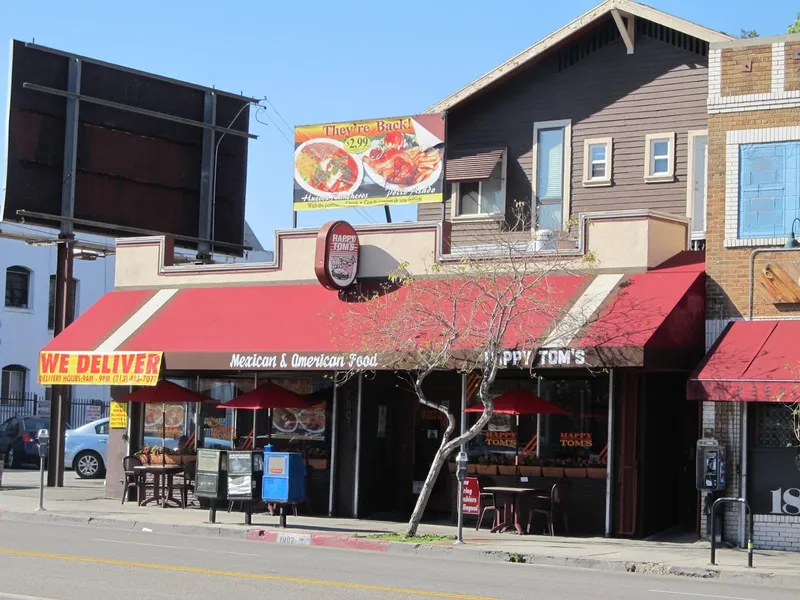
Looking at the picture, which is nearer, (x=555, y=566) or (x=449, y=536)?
(x=555, y=566)

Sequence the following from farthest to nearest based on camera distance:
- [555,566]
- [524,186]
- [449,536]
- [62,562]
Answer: [524,186], [449,536], [555,566], [62,562]

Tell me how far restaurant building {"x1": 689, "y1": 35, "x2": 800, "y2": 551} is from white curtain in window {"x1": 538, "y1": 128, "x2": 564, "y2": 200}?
6.27 m

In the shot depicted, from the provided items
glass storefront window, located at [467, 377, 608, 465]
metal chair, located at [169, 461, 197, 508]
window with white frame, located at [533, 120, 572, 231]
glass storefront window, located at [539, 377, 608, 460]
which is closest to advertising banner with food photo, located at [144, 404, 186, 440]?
metal chair, located at [169, 461, 197, 508]

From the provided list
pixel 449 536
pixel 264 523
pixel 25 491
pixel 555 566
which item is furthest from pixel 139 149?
pixel 555 566

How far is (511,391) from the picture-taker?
20.1m

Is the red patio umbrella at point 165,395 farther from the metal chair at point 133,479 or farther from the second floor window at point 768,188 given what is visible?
the second floor window at point 768,188

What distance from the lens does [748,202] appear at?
19.1m

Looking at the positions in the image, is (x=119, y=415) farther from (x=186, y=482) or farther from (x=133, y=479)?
(x=186, y=482)

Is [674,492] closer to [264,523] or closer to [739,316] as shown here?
[739,316]

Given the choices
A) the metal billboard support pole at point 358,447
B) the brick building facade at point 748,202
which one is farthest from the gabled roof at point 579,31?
the metal billboard support pole at point 358,447

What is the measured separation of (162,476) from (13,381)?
24.1 meters

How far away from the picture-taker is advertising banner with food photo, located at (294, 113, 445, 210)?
82.8 ft

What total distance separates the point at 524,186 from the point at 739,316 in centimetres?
764

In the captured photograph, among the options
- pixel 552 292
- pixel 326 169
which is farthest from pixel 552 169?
pixel 552 292
